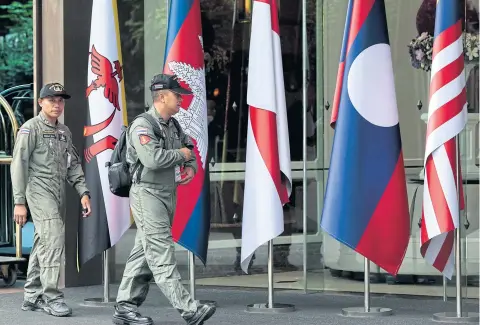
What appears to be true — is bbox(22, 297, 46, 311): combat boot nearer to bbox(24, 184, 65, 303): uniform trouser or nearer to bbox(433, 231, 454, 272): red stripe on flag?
bbox(24, 184, 65, 303): uniform trouser

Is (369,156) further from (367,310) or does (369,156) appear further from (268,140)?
(367,310)

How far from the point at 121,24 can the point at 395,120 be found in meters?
4.09

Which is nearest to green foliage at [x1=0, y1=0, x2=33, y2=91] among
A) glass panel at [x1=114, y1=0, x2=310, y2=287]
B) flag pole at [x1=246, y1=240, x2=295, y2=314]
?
glass panel at [x1=114, y1=0, x2=310, y2=287]

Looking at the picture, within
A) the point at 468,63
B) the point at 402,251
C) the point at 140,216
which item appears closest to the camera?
the point at 140,216

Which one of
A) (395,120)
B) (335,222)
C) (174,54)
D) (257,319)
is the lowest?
(257,319)

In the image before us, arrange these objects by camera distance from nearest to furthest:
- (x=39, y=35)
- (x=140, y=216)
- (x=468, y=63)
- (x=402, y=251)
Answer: (x=140, y=216) → (x=402, y=251) → (x=468, y=63) → (x=39, y=35)

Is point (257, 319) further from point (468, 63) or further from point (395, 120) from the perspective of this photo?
point (468, 63)

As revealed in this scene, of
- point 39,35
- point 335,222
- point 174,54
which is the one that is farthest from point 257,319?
point 39,35

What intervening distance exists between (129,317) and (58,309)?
3.14ft

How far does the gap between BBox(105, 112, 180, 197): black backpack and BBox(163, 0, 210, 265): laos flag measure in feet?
2.99

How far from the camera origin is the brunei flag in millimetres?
10312

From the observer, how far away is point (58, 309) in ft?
31.7

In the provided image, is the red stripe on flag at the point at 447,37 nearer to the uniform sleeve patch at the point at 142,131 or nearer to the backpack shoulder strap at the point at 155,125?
the backpack shoulder strap at the point at 155,125

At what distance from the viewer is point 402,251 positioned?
30.7 ft
